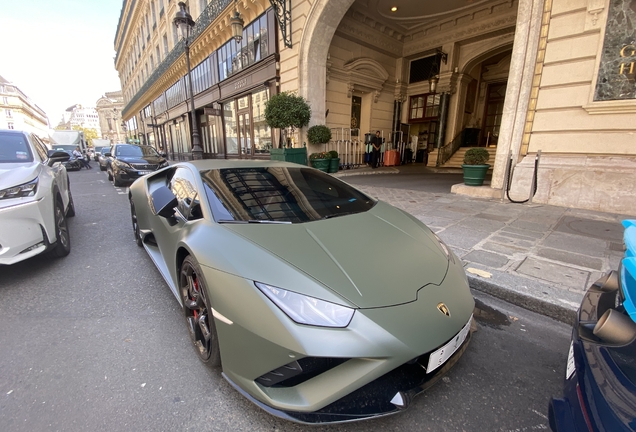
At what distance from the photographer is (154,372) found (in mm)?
1793

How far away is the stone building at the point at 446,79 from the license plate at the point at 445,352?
224 inches

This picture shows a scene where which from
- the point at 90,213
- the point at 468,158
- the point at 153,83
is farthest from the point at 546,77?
the point at 153,83

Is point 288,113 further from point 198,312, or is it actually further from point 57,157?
point 198,312

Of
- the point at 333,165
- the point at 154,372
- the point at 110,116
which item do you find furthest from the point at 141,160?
the point at 110,116

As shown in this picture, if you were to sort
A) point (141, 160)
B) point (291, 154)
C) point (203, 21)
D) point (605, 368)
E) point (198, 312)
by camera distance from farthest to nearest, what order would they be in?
1. point (203, 21)
2. point (291, 154)
3. point (141, 160)
4. point (198, 312)
5. point (605, 368)

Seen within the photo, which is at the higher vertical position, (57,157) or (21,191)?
(57,157)

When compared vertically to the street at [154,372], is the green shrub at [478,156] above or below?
above

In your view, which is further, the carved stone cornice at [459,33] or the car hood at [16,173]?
the carved stone cornice at [459,33]

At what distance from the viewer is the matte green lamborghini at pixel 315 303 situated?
1.24 m

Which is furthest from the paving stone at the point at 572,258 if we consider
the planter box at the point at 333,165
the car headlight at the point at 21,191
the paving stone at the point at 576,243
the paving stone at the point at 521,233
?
the planter box at the point at 333,165

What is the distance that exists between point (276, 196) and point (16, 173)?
2970 mm

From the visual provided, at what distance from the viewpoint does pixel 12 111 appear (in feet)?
230

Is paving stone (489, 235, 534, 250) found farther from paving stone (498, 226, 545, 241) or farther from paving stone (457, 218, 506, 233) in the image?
paving stone (457, 218, 506, 233)

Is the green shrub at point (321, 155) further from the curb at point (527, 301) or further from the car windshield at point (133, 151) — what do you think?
the curb at point (527, 301)
